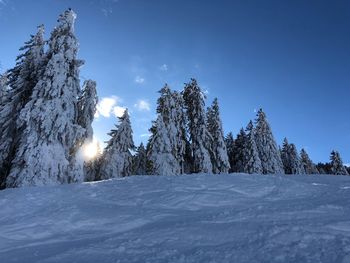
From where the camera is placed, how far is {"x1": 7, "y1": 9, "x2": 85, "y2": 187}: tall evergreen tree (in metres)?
20.6

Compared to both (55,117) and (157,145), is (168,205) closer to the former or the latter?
(55,117)

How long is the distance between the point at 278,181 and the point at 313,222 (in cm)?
494

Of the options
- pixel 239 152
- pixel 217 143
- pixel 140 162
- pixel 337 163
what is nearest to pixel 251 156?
pixel 239 152

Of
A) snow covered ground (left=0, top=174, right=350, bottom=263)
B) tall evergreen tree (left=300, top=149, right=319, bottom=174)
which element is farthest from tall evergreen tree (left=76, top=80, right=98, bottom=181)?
tall evergreen tree (left=300, top=149, right=319, bottom=174)

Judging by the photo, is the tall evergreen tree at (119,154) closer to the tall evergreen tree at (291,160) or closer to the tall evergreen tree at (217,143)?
the tall evergreen tree at (217,143)

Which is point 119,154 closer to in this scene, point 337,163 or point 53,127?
point 53,127

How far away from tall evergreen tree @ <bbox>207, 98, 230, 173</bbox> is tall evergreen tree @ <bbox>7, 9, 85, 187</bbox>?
18.7m

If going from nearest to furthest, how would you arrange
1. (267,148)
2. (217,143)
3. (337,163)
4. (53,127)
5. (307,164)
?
(53,127)
(217,143)
(267,148)
(337,163)
(307,164)

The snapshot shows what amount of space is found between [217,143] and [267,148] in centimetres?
1504

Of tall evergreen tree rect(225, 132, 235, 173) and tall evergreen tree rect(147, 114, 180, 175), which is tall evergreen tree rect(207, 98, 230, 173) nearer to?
tall evergreen tree rect(147, 114, 180, 175)

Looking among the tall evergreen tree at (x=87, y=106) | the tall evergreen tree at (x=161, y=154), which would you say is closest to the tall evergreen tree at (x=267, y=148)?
the tall evergreen tree at (x=161, y=154)

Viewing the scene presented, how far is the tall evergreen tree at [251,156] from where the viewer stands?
46.7m

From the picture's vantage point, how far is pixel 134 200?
32.6 feet

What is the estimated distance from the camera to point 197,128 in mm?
37062
